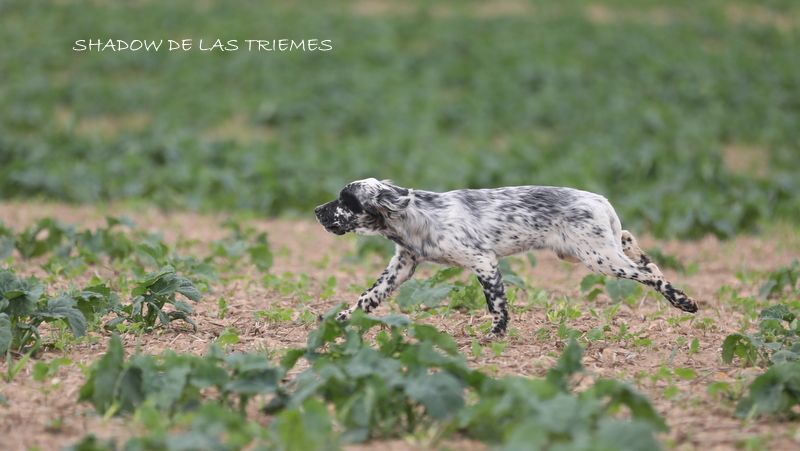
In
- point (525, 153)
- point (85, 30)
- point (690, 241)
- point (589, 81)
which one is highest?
Answer: point (85, 30)

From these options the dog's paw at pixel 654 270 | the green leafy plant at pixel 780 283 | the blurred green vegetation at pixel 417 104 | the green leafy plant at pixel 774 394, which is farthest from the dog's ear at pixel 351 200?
the blurred green vegetation at pixel 417 104

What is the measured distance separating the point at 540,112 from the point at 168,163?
7.58m

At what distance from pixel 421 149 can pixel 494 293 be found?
10.5 m

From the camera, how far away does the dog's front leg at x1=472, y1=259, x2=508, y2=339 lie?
691 cm

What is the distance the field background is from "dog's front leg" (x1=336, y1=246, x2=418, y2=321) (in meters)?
0.37

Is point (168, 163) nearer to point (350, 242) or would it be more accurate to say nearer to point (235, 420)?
point (350, 242)

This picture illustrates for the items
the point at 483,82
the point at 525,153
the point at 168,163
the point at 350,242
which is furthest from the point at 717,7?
the point at 350,242

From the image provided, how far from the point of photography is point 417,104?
2055 centimetres

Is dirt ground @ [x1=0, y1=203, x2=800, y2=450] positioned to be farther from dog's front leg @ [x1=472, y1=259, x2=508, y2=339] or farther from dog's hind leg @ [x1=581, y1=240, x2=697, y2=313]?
dog's hind leg @ [x1=581, y1=240, x2=697, y2=313]

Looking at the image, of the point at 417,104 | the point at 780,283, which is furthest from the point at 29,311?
the point at 417,104

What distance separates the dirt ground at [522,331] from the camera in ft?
17.0

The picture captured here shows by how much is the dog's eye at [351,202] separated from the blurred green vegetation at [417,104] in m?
6.21

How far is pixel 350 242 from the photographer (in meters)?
11.8

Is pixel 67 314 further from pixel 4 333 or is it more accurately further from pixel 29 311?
pixel 4 333
